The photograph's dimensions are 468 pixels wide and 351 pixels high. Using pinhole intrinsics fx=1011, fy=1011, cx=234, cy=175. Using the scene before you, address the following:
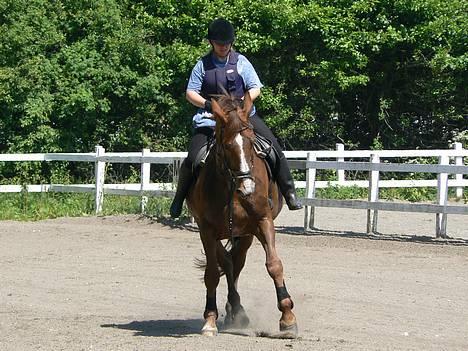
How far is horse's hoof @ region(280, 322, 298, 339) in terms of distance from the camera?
29.1 ft

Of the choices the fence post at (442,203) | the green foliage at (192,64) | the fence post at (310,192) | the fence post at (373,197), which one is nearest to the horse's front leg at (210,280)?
the fence post at (442,203)

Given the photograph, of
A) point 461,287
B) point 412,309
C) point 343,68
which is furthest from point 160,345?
point 343,68

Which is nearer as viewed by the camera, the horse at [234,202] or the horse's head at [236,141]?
the horse's head at [236,141]

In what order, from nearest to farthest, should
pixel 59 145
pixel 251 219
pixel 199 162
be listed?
pixel 251 219
pixel 199 162
pixel 59 145

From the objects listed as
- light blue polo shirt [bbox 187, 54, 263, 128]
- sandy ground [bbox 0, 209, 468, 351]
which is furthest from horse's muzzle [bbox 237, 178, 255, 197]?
light blue polo shirt [bbox 187, 54, 263, 128]

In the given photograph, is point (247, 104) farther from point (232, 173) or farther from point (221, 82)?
point (221, 82)

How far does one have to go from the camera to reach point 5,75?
80.4 ft

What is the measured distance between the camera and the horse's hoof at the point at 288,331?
886 centimetres

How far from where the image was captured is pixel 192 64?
26359mm

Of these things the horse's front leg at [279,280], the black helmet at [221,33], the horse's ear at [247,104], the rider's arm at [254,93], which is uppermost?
the black helmet at [221,33]

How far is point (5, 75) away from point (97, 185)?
4.82m

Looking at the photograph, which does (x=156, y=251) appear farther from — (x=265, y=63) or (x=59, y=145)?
(x=265, y=63)

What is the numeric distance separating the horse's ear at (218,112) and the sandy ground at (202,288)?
1.89 meters

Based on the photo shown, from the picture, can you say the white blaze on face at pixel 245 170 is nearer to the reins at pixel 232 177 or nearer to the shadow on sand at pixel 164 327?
the reins at pixel 232 177
